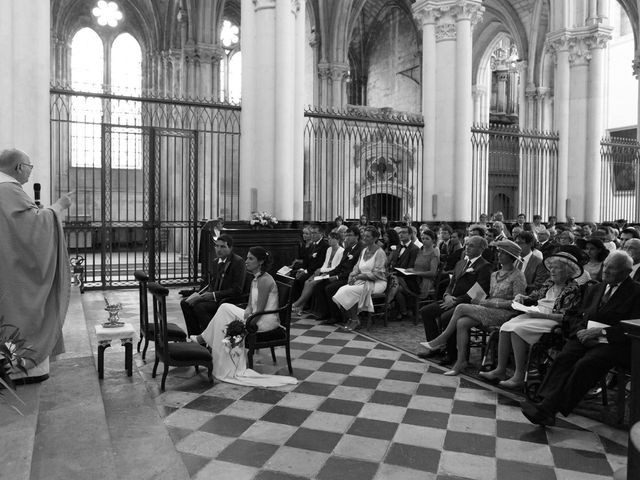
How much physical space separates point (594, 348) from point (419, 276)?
3961 mm

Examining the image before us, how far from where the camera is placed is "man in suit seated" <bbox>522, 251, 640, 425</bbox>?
13.7 ft

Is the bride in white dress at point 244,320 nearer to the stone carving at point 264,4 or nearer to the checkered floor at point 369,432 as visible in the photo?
the checkered floor at point 369,432

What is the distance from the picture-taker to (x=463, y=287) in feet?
20.5

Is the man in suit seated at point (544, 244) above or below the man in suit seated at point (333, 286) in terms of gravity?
above

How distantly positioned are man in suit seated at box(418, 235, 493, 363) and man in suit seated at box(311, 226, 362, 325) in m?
1.99

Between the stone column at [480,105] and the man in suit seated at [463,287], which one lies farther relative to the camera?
the stone column at [480,105]

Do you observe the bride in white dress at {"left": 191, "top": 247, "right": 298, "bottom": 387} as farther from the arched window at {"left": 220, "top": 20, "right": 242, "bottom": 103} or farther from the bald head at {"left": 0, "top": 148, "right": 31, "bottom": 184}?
the arched window at {"left": 220, "top": 20, "right": 242, "bottom": 103}

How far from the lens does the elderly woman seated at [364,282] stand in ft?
25.2

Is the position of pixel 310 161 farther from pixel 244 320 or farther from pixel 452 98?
pixel 244 320

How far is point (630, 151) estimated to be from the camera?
16.4 meters

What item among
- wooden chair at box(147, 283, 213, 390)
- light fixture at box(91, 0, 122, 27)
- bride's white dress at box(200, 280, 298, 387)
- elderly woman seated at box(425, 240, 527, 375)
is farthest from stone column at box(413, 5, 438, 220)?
light fixture at box(91, 0, 122, 27)

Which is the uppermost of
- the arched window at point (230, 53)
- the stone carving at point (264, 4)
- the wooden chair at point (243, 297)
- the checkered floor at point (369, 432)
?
the arched window at point (230, 53)

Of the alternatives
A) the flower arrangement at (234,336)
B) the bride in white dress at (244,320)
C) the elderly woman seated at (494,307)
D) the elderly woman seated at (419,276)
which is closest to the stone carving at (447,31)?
the elderly woman seated at (419,276)

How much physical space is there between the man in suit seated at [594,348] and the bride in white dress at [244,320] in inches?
87.4
